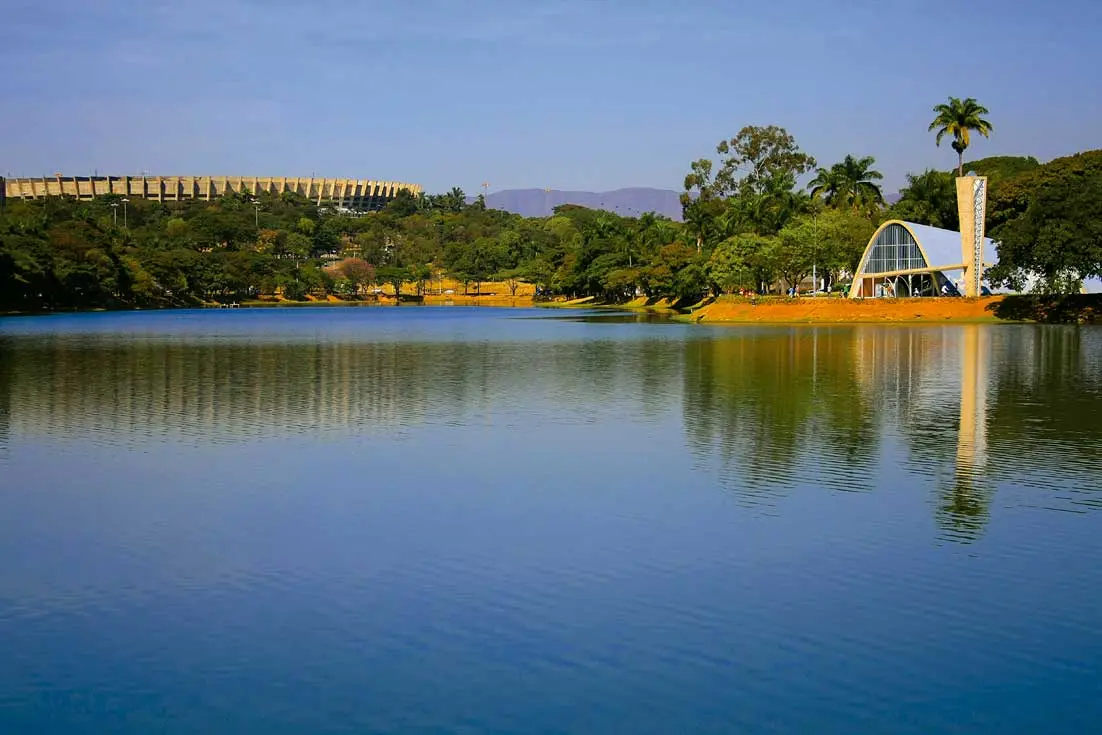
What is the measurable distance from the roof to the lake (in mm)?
78154

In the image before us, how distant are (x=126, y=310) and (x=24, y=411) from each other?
152124 millimetres

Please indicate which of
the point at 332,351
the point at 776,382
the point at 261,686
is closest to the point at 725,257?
the point at 332,351

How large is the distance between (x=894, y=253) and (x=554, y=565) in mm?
109172

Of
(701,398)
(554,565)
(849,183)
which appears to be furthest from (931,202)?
(554,565)

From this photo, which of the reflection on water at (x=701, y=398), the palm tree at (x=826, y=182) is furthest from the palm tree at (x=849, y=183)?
the reflection on water at (x=701, y=398)

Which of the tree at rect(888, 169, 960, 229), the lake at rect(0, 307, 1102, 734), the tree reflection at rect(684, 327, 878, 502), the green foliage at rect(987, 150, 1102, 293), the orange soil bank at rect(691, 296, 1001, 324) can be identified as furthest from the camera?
the tree at rect(888, 169, 960, 229)

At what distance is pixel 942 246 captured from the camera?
387ft

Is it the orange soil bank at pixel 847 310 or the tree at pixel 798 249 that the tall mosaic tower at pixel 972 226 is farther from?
the tree at pixel 798 249

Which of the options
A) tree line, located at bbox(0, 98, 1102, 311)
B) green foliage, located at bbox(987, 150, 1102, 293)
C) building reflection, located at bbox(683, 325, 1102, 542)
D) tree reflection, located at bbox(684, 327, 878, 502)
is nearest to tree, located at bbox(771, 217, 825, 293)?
tree line, located at bbox(0, 98, 1102, 311)

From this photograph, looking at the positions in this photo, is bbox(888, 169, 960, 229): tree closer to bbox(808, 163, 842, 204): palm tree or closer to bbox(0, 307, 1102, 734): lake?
bbox(808, 163, 842, 204): palm tree

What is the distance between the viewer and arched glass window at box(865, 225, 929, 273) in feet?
391

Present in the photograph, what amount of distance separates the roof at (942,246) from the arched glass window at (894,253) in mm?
802

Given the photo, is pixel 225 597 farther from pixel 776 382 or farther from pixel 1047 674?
pixel 776 382

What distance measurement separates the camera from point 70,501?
23.8 meters
